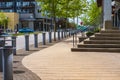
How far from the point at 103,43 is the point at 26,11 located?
122 meters

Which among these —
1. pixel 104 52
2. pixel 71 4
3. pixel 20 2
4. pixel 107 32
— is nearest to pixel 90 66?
pixel 104 52

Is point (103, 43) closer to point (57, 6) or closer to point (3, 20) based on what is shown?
point (57, 6)

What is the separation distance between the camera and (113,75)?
12.7 metres

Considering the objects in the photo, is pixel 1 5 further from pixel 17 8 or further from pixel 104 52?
pixel 104 52

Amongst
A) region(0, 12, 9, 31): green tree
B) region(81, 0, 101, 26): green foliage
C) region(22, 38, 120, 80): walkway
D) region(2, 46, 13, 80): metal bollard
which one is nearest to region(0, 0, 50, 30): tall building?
region(0, 12, 9, 31): green tree

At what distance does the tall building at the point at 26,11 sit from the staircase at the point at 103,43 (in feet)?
379

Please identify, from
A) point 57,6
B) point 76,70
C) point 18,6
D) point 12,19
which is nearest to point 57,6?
point 57,6

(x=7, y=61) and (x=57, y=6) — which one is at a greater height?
(x=57, y=6)

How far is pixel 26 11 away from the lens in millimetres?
144250

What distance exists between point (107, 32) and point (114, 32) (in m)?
0.44

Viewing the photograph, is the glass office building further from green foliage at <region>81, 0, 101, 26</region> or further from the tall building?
green foliage at <region>81, 0, 101, 26</region>

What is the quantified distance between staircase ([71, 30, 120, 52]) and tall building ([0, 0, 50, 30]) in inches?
4543

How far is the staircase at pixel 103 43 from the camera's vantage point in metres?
22.5

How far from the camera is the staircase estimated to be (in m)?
22.5
